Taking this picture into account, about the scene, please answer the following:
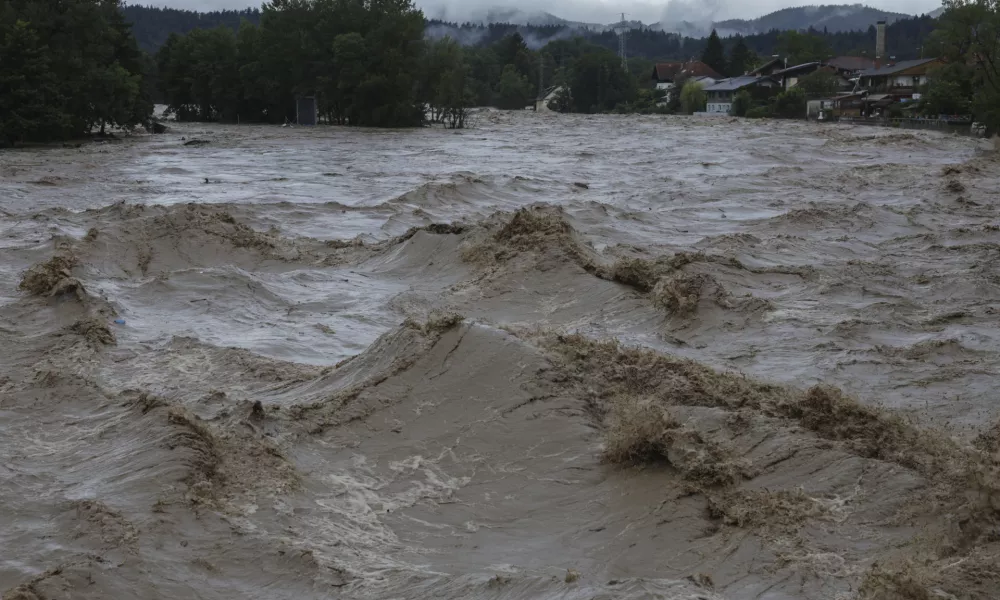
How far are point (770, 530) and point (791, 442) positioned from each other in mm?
1099

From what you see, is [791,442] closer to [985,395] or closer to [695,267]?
[985,395]

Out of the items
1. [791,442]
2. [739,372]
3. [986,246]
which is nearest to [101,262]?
[739,372]

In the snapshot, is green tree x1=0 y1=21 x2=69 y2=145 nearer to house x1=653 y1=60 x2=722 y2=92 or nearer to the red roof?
house x1=653 y1=60 x2=722 y2=92

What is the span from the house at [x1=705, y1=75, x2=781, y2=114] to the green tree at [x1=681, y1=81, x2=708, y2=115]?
60 cm

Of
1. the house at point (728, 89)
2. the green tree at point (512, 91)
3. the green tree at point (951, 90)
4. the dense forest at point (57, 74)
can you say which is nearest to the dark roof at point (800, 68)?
the house at point (728, 89)

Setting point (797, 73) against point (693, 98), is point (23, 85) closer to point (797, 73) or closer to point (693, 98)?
point (693, 98)

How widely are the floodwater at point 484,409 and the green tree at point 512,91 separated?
10407 cm

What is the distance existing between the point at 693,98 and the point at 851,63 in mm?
17579

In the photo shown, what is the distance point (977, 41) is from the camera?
165 feet

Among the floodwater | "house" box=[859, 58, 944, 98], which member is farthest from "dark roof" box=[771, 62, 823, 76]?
the floodwater

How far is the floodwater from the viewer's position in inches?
205

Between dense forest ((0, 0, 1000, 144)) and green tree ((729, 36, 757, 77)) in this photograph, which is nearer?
dense forest ((0, 0, 1000, 144))

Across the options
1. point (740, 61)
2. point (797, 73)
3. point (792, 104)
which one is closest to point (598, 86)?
point (797, 73)

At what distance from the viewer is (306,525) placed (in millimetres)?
5742
